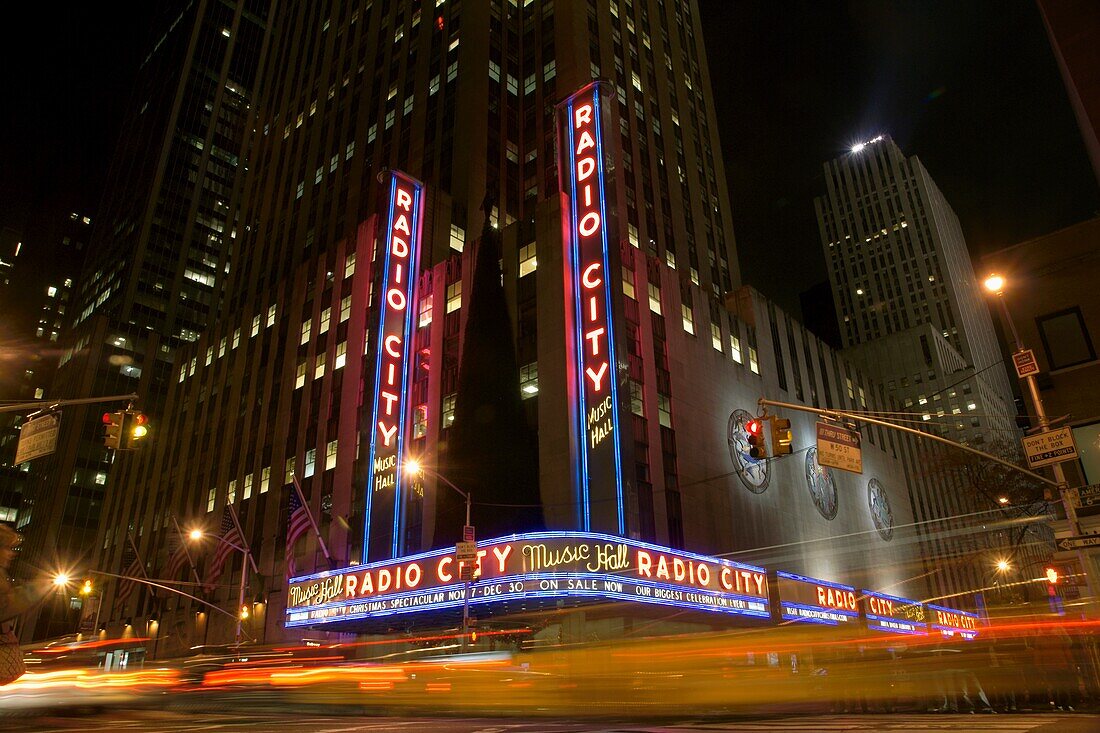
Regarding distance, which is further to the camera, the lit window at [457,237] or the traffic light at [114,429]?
the lit window at [457,237]

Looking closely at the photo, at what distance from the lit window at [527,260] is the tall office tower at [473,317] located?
0.45ft

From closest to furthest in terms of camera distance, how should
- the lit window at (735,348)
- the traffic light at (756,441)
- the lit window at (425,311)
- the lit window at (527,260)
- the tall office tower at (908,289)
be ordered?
1. the traffic light at (756,441)
2. the lit window at (527,260)
3. the lit window at (425,311)
4. the lit window at (735,348)
5. the tall office tower at (908,289)

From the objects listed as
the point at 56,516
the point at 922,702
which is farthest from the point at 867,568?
the point at 56,516

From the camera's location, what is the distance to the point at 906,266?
162125 mm

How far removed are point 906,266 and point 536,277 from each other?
5713 inches

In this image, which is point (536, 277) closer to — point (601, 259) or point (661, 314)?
point (601, 259)

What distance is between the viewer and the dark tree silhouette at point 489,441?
35406mm

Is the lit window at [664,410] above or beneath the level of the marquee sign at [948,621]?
above

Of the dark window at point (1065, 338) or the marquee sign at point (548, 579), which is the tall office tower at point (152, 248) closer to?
the marquee sign at point (548, 579)

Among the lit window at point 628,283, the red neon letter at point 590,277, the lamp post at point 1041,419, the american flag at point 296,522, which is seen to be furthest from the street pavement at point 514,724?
the american flag at point 296,522

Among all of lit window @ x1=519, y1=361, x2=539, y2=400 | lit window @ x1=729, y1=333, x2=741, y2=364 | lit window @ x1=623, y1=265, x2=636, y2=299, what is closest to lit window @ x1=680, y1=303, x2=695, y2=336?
lit window @ x1=729, y1=333, x2=741, y2=364

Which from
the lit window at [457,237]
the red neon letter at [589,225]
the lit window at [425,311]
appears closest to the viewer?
the red neon letter at [589,225]

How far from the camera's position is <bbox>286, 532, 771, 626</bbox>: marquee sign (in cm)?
2947

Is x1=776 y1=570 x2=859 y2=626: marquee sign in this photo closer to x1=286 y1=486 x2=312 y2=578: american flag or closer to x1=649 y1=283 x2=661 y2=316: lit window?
x1=649 y1=283 x2=661 y2=316: lit window
